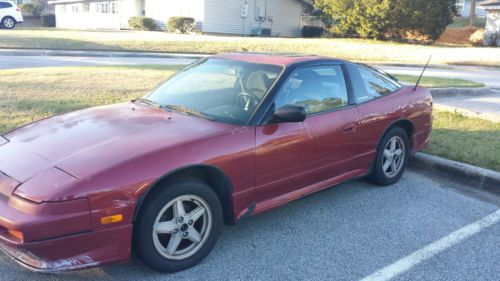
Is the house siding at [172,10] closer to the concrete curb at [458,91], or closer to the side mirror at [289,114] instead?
the concrete curb at [458,91]

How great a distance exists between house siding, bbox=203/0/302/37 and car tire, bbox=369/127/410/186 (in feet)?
87.8

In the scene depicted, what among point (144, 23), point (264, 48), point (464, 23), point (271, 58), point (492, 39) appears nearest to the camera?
point (271, 58)

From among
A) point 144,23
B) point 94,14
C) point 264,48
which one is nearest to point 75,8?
point 94,14

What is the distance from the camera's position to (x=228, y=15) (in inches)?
1248

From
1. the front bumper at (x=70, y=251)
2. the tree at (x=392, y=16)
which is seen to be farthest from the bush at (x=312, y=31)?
the front bumper at (x=70, y=251)

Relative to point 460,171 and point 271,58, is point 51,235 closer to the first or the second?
point 271,58

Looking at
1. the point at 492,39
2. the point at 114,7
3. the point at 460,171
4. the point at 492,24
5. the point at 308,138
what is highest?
the point at 114,7

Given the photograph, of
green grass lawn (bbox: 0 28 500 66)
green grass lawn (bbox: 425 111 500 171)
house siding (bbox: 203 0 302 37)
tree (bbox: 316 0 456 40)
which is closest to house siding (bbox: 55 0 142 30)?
house siding (bbox: 203 0 302 37)

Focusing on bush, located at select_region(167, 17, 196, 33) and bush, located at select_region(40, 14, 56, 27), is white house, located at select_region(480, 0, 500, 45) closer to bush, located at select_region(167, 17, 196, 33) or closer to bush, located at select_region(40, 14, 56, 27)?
bush, located at select_region(167, 17, 196, 33)

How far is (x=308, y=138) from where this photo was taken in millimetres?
4086

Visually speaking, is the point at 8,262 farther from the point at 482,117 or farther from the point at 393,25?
the point at 393,25

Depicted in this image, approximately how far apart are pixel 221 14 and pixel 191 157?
29.3 m

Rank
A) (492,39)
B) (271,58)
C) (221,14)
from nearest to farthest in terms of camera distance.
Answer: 1. (271,58)
2. (492,39)
3. (221,14)

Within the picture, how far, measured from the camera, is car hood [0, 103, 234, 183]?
3090mm
